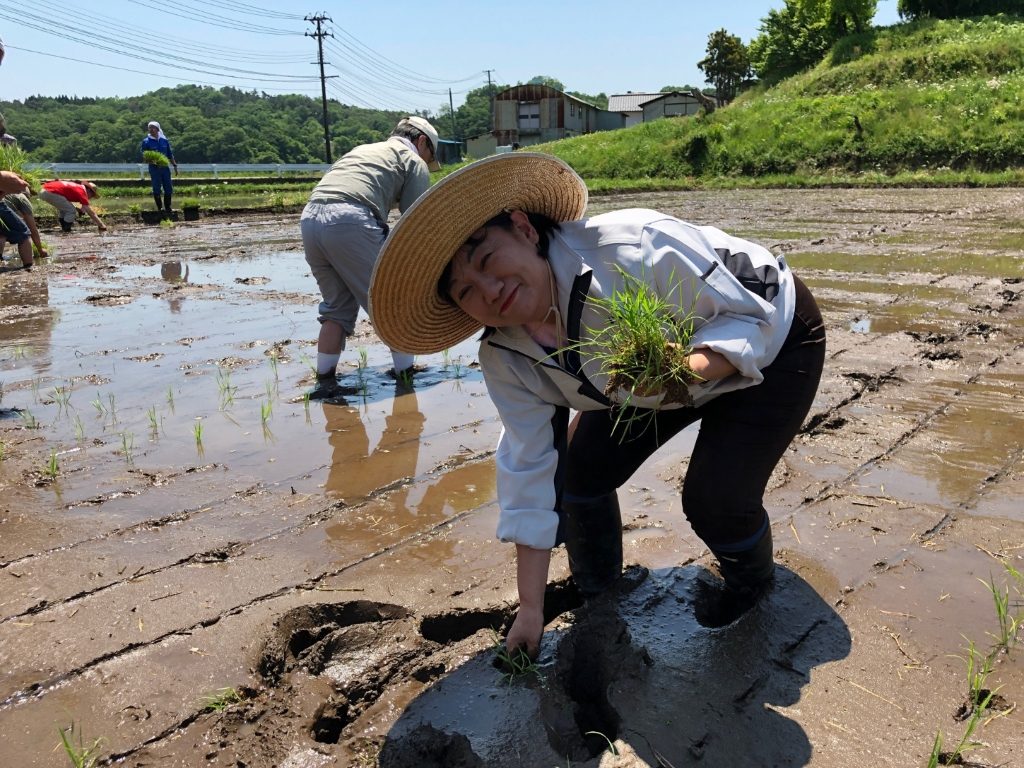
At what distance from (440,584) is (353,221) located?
2662 millimetres

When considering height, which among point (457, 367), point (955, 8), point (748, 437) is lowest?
point (457, 367)

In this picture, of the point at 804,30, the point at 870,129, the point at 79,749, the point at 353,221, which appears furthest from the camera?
the point at 804,30

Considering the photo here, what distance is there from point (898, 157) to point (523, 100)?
47.0 meters

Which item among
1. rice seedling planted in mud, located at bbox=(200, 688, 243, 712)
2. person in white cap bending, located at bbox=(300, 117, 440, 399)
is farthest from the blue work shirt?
rice seedling planted in mud, located at bbox=(200, 688, 243, 712)

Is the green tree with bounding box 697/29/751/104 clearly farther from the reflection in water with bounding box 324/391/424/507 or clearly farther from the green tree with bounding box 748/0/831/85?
the reflection in water with bounding box 324/391/424/507

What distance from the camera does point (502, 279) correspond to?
6.91 ft

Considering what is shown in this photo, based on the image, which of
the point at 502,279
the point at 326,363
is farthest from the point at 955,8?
the point at 502,279

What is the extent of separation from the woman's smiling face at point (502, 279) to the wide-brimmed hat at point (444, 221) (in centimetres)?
5

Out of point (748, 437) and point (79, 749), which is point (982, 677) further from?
point (79, 749)

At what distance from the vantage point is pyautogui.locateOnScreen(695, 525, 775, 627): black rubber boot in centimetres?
237

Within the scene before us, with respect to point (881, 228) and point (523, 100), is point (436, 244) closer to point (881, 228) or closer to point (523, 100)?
point (881, 228)

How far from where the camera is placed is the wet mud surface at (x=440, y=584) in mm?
1977

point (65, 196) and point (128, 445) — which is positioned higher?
point (65, 196)

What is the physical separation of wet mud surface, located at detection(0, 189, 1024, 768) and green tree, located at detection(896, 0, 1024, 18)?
3600cm
